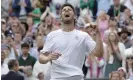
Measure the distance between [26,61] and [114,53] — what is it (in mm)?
1990

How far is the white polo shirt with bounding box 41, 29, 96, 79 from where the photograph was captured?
9.21 meters

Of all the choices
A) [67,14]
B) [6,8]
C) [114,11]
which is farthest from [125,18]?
[67,14]

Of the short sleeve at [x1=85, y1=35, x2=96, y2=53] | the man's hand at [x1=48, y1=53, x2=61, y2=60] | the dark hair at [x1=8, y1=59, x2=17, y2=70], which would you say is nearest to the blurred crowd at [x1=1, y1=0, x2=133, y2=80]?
the dark hair at [x1=8, y1=59, x2=17, y2=70]

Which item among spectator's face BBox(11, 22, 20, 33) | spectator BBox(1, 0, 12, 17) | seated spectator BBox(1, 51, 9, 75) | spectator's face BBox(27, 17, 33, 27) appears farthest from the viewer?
spectator BBox(1, 0, 12, 17)

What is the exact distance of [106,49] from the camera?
14938 mm

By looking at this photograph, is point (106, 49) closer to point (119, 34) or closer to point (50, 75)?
point (119, 34)

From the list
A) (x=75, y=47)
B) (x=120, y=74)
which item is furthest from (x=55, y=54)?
(x=120, y=74)

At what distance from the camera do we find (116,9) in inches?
704

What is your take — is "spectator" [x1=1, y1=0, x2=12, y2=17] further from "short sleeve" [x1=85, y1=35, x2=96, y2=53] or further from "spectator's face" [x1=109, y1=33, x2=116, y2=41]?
"short sleeve" [x1=85, y1=35, x2=96, y2=53]

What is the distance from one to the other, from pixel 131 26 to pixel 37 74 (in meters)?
3.27

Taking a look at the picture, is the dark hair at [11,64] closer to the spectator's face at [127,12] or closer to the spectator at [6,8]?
the spectator's face at [127,12]

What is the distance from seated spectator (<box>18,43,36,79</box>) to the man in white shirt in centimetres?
502

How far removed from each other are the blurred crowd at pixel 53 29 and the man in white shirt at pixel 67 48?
2.33 m

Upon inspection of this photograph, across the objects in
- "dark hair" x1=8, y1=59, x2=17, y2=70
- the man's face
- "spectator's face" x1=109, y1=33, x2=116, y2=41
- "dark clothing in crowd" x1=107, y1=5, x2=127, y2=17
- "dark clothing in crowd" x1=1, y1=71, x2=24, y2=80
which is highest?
the man's face
